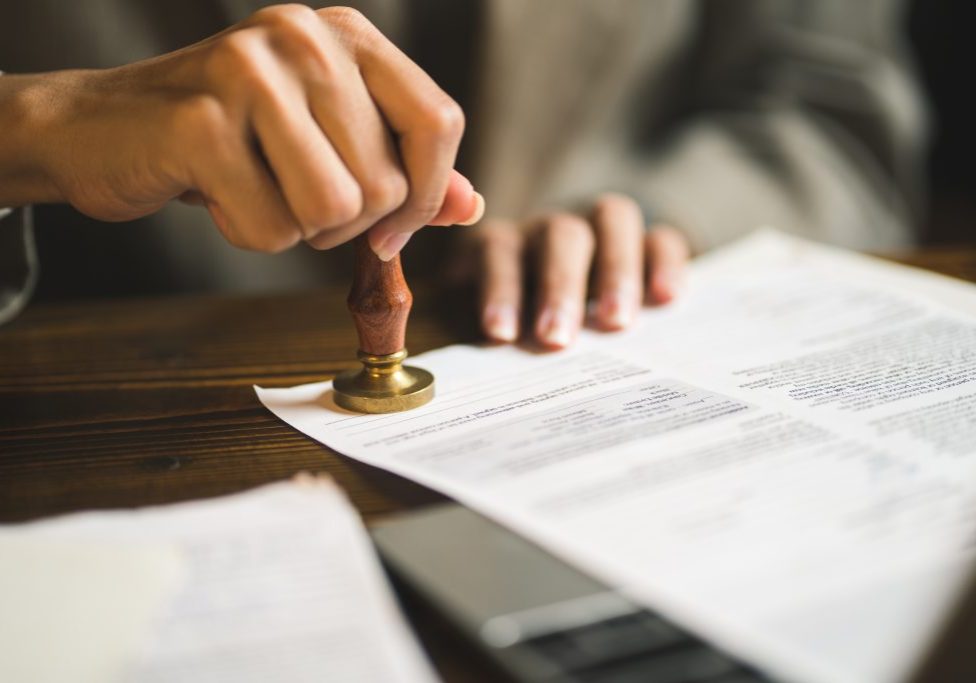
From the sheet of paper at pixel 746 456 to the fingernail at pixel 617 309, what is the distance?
0.01 m

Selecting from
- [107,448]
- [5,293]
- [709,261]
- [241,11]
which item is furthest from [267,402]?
[241,11]

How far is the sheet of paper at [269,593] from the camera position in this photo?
0.87 feet

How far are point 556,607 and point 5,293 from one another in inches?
22.1

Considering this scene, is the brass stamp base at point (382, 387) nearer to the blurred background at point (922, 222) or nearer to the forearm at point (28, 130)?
the forearm at point (28, 130)

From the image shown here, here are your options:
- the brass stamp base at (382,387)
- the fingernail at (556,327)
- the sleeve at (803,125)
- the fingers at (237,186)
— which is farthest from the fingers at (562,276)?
the sleeve at (803,125)

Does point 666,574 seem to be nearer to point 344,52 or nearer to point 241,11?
point 344,52

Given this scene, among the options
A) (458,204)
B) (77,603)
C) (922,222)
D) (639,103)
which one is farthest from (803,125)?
(77,603)

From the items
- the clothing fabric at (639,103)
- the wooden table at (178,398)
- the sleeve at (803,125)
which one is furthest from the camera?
the sleeve at (803,125)

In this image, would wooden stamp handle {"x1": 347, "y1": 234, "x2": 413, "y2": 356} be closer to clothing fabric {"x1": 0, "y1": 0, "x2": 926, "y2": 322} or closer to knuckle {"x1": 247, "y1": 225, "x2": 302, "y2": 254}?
knuckle {"x1": 247, "y1": 225, "x2": 302, "y2": 254}

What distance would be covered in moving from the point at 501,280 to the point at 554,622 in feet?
1.27

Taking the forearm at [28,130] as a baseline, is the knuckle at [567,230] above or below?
below

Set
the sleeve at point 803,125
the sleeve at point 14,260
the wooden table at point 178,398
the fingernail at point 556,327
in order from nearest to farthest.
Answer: the wooden table at point 178,398, the fingernail at point 556,327, the sleeve at point 14,260, the sleeve at point 803,125

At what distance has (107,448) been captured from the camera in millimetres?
436

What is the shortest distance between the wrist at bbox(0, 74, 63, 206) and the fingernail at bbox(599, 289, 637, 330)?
1.15 feet
